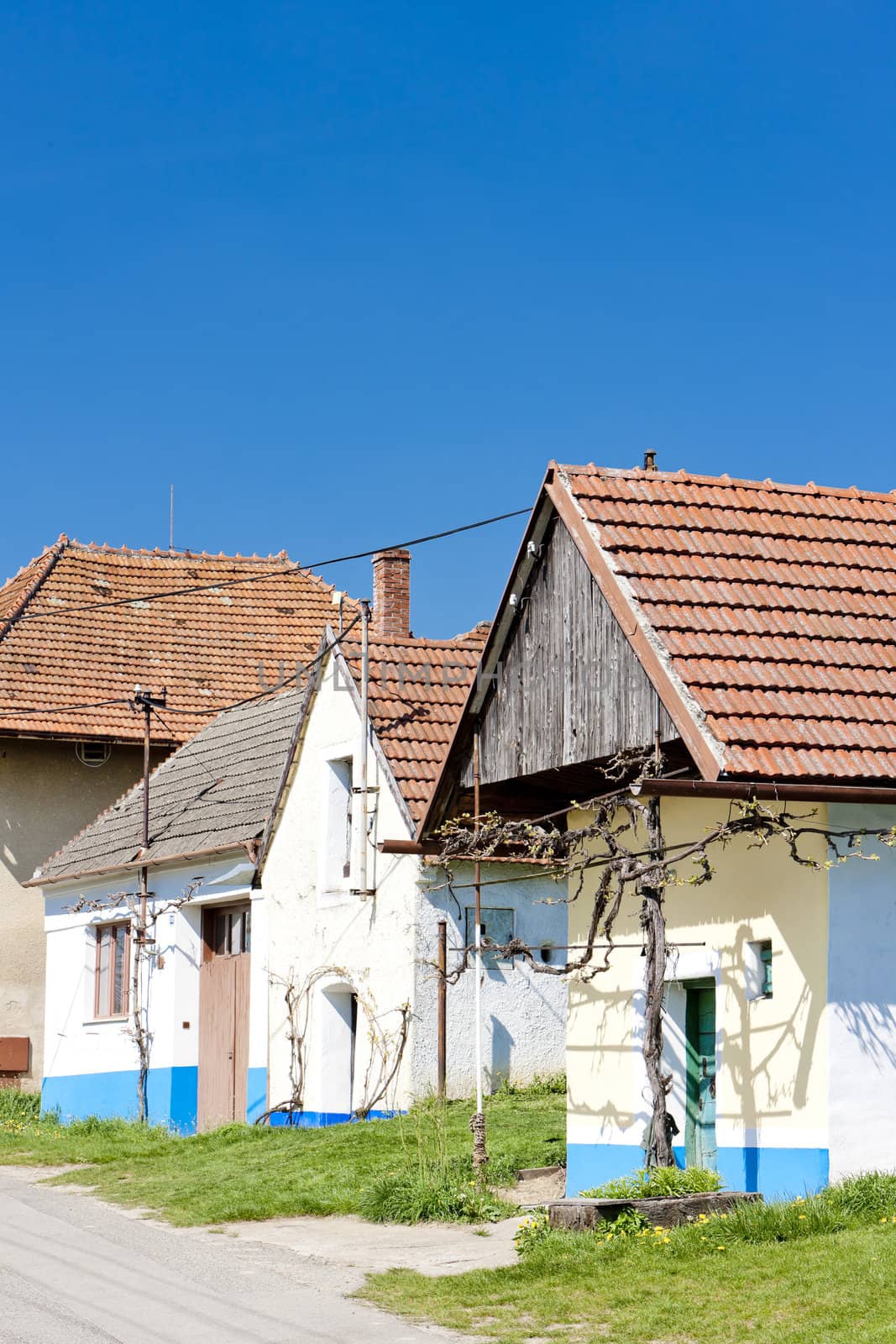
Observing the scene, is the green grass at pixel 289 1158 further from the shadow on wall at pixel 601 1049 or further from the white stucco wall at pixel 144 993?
the white stucco wall at pixel 144 993

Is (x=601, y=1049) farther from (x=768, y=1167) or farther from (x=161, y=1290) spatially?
(x=161, y=1290)

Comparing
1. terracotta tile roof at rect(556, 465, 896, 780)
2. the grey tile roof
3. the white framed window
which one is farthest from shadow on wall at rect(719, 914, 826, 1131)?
the white framed window

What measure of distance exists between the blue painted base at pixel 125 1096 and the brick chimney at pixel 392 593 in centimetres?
699

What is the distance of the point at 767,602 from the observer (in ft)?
42.4

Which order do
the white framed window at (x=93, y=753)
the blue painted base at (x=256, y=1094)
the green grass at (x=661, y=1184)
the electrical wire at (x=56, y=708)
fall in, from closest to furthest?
the green grass at (x=661, y=1184)
the blue painted base at (x=256, y=1094)
the electrical wire at (x=56, y=708)
the white framed window at (x=93, y=753)

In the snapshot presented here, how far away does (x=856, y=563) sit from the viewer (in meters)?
13.6

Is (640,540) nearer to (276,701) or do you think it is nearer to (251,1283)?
(251,1283)

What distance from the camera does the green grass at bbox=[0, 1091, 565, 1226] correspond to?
48.0ft

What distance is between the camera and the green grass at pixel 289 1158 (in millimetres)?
14633

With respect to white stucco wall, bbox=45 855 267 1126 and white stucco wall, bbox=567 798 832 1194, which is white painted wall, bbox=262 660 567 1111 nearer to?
Result: white stucco wall, bbox=45 855 267 1126

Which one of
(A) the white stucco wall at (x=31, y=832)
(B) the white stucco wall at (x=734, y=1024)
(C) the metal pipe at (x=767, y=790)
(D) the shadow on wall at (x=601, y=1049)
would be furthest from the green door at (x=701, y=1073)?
(A) the white stucco wall at (x=31, y=832)

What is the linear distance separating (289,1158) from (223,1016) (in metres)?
5.85

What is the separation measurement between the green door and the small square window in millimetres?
5587

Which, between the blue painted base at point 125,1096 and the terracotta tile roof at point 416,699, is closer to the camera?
the terracotta tile roof at point 416,699
